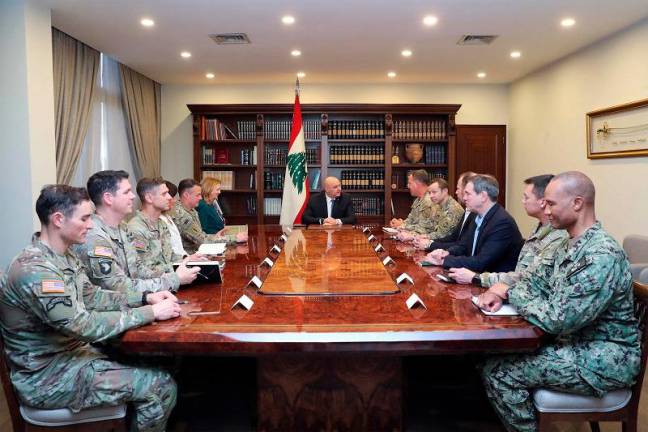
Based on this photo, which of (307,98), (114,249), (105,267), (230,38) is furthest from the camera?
(307,98)

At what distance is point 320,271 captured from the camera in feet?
9.07

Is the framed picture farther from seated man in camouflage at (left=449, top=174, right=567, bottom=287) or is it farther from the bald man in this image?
the bald man

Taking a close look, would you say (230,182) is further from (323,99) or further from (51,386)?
(51,386)

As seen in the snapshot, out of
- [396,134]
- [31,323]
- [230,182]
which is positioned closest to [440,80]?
[396,134]

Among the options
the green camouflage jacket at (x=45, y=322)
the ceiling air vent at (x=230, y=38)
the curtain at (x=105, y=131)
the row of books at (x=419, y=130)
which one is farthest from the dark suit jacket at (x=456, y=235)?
the curtain at (x=105, y=131)

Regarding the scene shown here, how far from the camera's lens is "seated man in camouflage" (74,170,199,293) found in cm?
223

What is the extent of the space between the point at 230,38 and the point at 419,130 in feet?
11.0

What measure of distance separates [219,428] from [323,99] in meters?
5.85

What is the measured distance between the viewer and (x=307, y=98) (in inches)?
301

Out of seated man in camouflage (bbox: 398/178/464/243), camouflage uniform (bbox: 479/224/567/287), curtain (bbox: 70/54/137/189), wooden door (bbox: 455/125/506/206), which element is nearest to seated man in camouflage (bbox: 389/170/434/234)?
seated man in camouflage (bbox: 398/178/464/243)

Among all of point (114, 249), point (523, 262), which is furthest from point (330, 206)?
point (114, 249)

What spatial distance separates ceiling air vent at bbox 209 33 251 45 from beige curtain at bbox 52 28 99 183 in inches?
58.1

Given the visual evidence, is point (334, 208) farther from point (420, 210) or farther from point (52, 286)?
point (52, 286)

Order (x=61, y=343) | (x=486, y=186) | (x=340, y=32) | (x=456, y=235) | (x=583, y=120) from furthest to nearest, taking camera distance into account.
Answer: (x=583, y=120), (x=340, y=32), (x=456, y=235), (x=486, y=186), (x=61, y=343)
